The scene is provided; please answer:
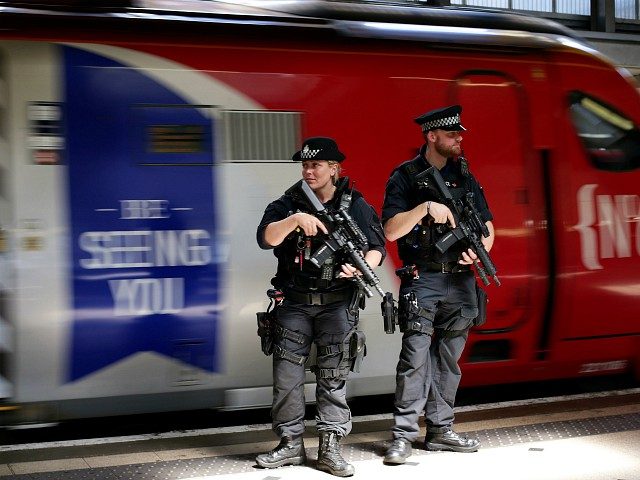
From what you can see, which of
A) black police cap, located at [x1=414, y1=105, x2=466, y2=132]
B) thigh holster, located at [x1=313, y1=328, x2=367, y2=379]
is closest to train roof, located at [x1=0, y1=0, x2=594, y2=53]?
black police cap, located at [x1=414, y1=105, x2=466, y2=132]

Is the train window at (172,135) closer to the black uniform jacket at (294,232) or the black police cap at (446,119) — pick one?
the black uniform jacket at (294,232)

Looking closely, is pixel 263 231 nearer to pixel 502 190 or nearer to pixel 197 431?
pixel 197 431

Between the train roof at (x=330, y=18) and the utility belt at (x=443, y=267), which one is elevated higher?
the train roof at (x=330, y=18)

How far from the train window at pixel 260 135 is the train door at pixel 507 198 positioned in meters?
1.20

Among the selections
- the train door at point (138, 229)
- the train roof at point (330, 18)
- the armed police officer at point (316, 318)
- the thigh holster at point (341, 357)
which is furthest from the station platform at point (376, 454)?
the train roof at point (330, 18)

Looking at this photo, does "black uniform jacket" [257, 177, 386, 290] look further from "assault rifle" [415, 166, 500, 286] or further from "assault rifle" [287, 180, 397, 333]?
"assault rifle" [415, 166, 500, 286]

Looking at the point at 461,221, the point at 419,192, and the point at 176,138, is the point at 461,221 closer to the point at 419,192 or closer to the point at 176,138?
the point at 419,192

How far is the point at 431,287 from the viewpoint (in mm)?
5918

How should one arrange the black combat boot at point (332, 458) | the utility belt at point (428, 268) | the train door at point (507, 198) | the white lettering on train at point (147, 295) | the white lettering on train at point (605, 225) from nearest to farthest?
1. the black combat boot at point (332, 458)
2. the utility belt at point (428, 268)
3. the white lettering on train at point (147, 295)
4. the train door at point (507, 198)
5. the white lettering on train at point (605, 225)

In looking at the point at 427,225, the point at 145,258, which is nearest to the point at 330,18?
the point at 427,225

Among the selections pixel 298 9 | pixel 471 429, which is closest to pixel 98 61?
pixel 298 9

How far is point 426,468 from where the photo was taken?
5.64 m

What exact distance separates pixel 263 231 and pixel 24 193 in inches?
54.1

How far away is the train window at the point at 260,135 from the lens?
6297mm
